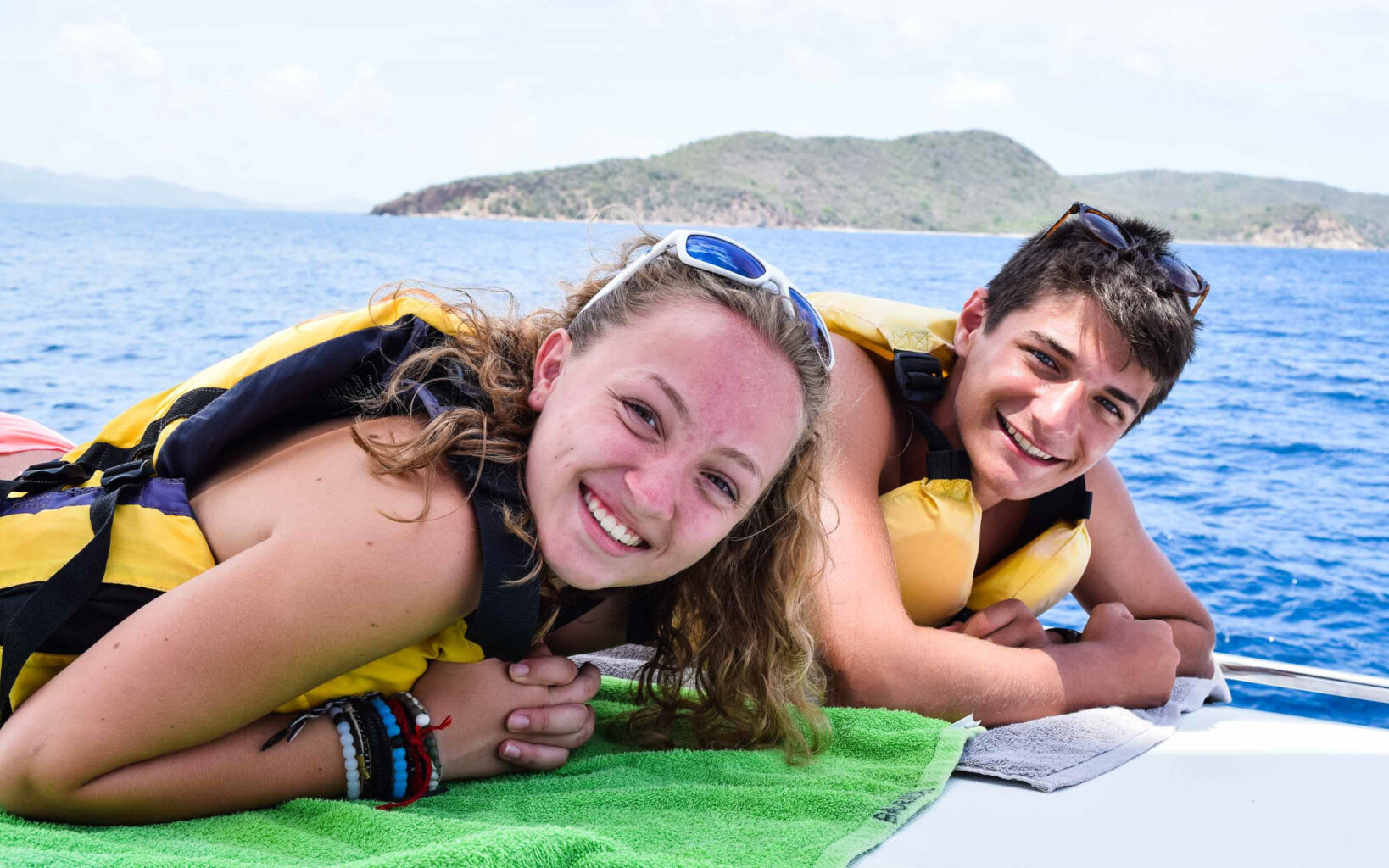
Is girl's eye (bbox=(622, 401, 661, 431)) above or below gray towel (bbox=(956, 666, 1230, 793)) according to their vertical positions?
above

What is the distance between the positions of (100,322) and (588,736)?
1960 centimetres

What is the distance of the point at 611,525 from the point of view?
71.5 inches

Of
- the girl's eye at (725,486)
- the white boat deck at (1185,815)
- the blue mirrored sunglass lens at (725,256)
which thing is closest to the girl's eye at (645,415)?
the girl's eye at (725,486)

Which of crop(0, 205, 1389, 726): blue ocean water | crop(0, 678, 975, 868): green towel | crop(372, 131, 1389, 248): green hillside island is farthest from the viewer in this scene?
crop(372, 131, 1389, 248): green hillside island

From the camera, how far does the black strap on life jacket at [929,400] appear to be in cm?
287

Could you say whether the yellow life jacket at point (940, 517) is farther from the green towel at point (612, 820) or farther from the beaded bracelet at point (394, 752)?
the beaded bracelet at point (394, 752)

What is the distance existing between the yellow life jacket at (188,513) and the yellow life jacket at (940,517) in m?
1.25

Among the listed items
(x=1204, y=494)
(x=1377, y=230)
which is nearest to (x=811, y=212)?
(x=1377, y=230)

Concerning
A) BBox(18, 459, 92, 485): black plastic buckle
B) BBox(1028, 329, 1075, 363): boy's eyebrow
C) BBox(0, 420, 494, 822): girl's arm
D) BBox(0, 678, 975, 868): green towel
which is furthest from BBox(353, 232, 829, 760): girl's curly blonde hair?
BBox(1028, 329, 1075, 363): boy's eyebrow

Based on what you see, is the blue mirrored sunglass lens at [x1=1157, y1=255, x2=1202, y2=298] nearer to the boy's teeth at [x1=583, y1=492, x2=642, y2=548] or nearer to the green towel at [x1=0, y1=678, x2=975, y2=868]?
the green towel at [x1=0, y1=678, x2=975, y2=868]

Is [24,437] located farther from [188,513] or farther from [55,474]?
[188,513]

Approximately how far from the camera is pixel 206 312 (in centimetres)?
2203

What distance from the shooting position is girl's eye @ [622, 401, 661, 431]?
1833 mm

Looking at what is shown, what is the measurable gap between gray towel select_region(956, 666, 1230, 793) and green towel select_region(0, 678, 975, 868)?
0.09m
